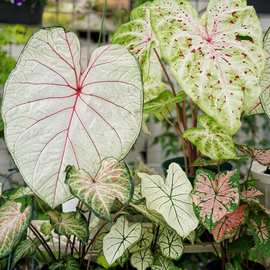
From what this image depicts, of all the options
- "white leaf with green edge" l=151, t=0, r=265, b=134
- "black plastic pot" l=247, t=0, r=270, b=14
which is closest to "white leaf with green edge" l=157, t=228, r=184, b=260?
"white leaf with green edge" l=151, t=0, r=265, b=134

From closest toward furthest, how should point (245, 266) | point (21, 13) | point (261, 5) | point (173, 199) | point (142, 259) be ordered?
point (173, 199) < point (142, 259) < point (245, 266) < point (261, 5) < point (21, 13)

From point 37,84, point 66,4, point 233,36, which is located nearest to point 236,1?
point 233,36

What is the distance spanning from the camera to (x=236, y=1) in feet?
3.76

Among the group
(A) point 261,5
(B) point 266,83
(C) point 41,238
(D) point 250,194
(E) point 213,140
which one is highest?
(A) point 261,5

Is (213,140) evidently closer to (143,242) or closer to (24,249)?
(143,242)

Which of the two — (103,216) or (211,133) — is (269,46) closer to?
(211,133)

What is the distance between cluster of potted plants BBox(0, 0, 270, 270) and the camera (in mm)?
1021

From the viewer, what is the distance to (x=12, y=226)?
41.3 inches

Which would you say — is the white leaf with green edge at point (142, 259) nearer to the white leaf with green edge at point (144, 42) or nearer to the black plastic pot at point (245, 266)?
the black plastic pot at point (245, 266)

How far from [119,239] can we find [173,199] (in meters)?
0.13

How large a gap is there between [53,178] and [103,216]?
0.40ft

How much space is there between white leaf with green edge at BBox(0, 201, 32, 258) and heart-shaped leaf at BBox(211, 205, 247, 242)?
36cm

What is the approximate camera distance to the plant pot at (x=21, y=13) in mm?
1949

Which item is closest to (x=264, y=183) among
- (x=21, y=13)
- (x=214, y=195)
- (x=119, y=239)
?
(x=214, y=195)
